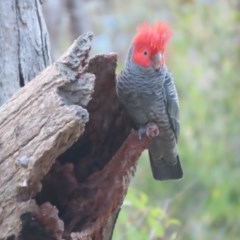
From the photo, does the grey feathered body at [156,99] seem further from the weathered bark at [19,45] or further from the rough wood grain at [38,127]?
the rough wood grain at [38,127]

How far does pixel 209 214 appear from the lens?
18.2ft

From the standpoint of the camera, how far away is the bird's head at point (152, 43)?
274cm

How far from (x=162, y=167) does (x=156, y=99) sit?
270 millimetres

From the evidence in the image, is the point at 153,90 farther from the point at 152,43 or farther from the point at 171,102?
the point at 152,43

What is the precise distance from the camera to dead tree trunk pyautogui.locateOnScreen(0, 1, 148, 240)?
2109 millimetres

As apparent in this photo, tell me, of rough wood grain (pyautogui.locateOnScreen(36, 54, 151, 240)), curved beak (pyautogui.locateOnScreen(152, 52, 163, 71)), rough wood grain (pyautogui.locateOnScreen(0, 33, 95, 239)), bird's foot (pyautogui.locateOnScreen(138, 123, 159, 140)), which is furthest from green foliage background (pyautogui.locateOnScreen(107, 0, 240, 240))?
rough wood grain (pyautogui.locateOnScreen(0, 33, 95, 239))

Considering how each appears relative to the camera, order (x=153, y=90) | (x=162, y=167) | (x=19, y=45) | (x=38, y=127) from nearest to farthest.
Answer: (x=38, y=127) → (x=19, y=45) → (x=153, y=90) → (x=162, y=167)

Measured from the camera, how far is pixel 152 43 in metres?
2.77

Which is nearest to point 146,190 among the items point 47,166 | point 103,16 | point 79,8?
point 79,8

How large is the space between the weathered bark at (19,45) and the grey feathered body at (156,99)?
303mm

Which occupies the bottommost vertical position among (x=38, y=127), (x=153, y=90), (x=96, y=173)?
(x=96, y=173)

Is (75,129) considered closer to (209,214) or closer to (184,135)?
(209,214)

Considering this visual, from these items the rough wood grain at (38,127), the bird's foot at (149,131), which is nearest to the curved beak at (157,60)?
the bird's foot at (149,131)

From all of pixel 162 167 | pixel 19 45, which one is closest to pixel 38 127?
pixel 19 45
